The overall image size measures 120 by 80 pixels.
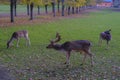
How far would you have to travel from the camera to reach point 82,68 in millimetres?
12125

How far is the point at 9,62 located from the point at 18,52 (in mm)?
2399

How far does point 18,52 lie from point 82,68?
15.1 ft

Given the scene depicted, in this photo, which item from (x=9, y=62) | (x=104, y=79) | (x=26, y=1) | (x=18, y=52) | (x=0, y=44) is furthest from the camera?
(x=26, y=1)

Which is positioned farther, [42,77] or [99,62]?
[99,62]

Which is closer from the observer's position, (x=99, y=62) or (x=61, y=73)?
(x=61, y=73)

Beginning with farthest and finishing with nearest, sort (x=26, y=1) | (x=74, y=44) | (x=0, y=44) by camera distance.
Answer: (x=26, y=1)
(x=0, y=44)
(x=74, y=44)

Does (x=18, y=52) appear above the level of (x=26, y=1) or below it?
below

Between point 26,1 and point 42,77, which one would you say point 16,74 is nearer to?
point 42,77

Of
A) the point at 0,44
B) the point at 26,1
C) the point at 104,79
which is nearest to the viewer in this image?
the point at 104,79

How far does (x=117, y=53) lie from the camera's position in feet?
52.0

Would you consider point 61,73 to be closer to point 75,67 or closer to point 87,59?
point 75,67

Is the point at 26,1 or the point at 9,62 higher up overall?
the point at 26,1

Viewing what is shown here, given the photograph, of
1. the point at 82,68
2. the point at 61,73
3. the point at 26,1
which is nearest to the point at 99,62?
the point at 82,68

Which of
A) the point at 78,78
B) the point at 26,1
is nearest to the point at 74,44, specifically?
the point at 78,78
